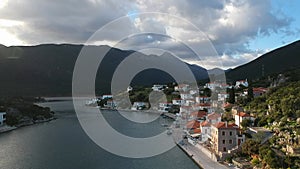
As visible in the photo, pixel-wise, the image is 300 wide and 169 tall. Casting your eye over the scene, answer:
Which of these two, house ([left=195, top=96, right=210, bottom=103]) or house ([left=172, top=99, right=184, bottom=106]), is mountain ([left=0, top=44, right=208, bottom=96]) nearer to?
house ([left=172, top=99, right=184, bottom=106])

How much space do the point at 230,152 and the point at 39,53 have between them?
7988 cm

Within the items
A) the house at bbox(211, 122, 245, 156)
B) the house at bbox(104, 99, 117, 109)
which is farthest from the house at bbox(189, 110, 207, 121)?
the house at bbox(104, 99, 117, 109)

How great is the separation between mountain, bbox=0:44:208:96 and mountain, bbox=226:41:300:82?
81.9 ft

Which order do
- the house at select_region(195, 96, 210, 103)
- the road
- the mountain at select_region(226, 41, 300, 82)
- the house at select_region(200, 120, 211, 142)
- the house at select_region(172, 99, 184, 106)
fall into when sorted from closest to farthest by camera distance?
the road, the house at select_region(200, 120, 211, 142), the house at select_region(195, 96, 210, 103), the house at select_region(172, 99, 184, 106), the mountain at select_region(226, 41, 300, 82)

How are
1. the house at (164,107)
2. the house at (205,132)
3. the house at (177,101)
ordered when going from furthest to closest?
the house at (177,101), the house at (164,107), the house at (205,132)

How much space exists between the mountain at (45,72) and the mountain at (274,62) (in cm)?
2495

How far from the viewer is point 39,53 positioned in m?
83.8

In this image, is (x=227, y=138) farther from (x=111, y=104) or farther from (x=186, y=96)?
(x=111, y=104)

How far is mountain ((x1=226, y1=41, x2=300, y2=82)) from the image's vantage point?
129 feet

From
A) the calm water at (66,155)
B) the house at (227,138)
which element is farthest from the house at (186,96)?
the house at (227,138)

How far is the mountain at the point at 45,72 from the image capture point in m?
56.8

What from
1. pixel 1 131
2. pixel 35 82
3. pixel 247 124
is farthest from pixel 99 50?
pixel 247 124

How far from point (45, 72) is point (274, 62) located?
47659mm

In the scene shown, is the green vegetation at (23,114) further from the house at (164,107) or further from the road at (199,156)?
the road at (199,156)
